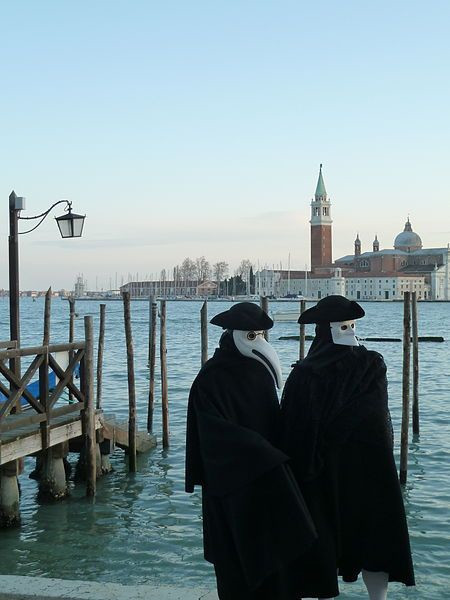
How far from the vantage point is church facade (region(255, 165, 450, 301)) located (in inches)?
5261

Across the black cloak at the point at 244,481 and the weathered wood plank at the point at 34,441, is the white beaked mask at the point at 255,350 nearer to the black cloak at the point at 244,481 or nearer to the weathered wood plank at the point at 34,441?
the black cloak at the point at 244,481

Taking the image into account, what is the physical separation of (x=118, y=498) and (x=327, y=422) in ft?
21.3

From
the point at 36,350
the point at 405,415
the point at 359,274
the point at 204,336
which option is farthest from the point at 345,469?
the point at 359,274

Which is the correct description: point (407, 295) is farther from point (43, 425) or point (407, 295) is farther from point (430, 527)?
point (43, 425)

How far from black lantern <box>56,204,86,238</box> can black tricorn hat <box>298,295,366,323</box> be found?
605 cm

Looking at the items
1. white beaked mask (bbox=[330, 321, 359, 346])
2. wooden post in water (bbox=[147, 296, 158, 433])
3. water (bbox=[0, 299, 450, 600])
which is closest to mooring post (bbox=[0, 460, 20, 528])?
water (bbox=[0, 299, 450, 600])

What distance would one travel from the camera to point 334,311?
3.52m

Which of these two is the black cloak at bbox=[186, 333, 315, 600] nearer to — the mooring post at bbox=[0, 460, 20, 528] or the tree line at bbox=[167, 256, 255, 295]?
the mooring post at bbox=[0, 460, 20, 528]

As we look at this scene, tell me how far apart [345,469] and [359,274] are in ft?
447

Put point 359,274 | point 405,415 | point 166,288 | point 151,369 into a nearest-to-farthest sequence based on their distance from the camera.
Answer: point 405,415 < point 151,369 < point 359,274 < point 166,288

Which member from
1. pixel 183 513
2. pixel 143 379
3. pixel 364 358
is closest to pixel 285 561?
pixel 364 358

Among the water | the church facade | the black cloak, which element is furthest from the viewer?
the church facade

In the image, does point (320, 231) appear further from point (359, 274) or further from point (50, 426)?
point (50, 426)

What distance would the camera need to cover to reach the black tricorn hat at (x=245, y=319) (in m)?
3.41
